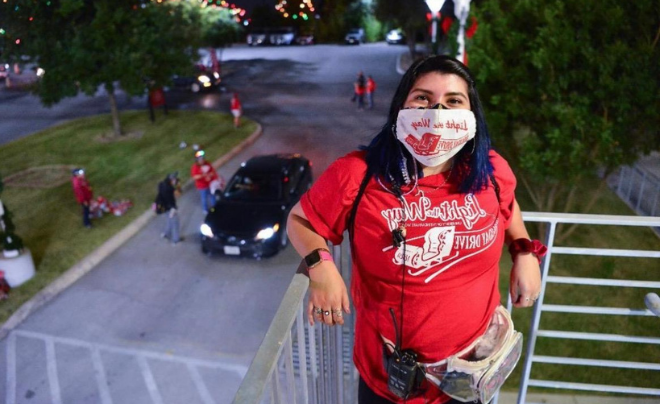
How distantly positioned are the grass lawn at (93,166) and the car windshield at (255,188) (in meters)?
2.61

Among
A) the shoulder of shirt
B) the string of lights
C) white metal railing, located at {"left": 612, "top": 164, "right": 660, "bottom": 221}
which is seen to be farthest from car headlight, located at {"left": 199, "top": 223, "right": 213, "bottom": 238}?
the string of lights

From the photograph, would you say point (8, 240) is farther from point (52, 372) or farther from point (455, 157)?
point (455, 157)

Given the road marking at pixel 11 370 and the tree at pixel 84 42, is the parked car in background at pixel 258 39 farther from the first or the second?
the road marking at pixel 11 370

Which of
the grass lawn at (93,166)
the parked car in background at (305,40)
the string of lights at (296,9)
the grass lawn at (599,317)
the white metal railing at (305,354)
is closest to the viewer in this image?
the white metal railing at (305,354)

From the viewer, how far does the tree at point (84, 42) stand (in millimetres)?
15664

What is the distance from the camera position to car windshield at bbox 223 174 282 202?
1098 centimetres

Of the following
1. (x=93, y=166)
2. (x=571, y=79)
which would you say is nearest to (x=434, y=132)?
(x=571, y=79)

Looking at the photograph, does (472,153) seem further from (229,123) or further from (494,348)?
(229,123)

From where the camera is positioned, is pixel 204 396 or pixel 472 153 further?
pixel 204 396

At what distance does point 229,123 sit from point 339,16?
4159 cm

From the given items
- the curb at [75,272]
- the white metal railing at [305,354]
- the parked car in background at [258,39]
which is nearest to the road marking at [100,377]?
the curb at [75,272]

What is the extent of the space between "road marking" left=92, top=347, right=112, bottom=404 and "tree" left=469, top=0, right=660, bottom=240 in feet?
21.9

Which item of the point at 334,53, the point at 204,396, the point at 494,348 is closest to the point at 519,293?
the point at 494,348

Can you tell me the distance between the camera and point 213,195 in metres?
12.0
